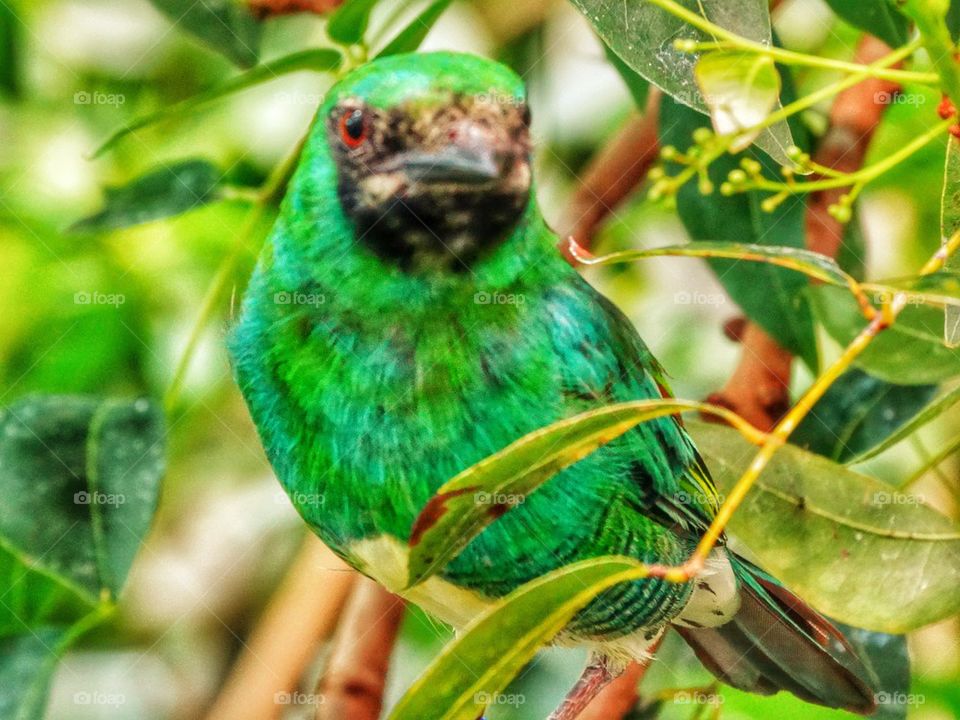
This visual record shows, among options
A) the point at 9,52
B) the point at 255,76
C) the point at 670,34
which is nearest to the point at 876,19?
the point at 670,34

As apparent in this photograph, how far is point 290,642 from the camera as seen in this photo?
121 inches

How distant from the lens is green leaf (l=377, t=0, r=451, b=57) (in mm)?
2406

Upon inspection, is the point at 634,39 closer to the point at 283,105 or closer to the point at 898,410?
the point at 898,410

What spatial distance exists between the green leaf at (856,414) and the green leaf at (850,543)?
24.3 inches

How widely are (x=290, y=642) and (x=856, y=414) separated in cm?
142

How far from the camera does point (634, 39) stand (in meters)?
1.76

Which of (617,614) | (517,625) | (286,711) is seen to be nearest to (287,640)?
(286,711)

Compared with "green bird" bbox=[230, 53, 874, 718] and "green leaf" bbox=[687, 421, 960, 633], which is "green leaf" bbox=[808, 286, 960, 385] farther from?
"green bird" bbox=[230, 53, 874, 718]

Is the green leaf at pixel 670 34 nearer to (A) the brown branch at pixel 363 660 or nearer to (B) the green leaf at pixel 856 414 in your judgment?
(B) the green leaf at pixel 856 414

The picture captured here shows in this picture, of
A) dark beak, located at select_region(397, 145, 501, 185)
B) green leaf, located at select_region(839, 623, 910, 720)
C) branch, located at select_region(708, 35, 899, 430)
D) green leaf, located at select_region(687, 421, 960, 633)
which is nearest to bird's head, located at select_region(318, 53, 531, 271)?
dark beak, located at select_region(397, 145, 501, 185)

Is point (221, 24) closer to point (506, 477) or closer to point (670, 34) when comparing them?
point (670, 34)

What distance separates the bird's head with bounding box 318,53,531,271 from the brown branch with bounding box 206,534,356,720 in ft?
3.68

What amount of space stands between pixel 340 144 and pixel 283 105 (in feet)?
5.99

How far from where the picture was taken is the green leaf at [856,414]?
2.61 m
